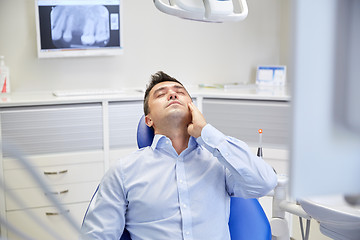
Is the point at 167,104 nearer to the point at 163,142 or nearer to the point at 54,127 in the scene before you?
the point at 163,142

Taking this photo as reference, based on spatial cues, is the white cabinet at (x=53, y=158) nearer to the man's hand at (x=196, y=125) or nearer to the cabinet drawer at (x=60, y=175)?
the cabinet drawer at (x=60, y=175)

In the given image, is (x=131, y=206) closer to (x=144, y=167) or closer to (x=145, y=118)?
(x=144, y=167)

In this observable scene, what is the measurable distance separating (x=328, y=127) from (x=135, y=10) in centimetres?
313

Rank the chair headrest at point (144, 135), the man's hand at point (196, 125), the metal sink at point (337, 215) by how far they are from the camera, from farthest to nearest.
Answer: the chair headrest at point (144, 135), the man's hand at point (196, 125), the metal sink at point (337, 215)

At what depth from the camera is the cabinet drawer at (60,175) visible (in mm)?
2953

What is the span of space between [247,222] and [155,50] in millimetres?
1962

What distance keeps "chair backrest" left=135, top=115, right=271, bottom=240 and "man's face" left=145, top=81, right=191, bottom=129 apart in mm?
371

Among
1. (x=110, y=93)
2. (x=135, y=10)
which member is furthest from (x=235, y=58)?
(x=110, y=93)

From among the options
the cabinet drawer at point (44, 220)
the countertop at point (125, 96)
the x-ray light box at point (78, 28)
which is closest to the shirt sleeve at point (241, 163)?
the countertop at point (125, 96)

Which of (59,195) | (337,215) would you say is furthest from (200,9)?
(59,195)

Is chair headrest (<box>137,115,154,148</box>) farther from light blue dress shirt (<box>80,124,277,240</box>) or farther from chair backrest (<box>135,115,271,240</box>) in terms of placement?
chair backrest (<box>135,115,271,240</box>)

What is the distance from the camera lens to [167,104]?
6.31ft

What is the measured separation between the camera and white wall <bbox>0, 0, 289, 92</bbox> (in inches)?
129

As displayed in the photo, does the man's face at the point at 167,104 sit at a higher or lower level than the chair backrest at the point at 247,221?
higher
